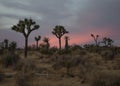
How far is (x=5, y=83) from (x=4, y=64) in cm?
866

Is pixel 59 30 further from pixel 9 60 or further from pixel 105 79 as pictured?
pixel 105 79

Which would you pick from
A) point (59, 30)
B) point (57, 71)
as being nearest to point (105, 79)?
point (57, 71)

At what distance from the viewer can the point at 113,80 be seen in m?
13.2

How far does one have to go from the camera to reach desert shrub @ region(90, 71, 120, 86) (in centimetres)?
1305

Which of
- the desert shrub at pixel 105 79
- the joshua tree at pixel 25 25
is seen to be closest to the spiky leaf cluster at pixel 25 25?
the joshua tree at pixel 25 25

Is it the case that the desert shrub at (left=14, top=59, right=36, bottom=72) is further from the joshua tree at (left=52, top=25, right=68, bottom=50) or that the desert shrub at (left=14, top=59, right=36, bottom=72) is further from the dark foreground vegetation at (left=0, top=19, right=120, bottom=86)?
the joshua tree at (left=52, top=25, right=68, bottom=50)

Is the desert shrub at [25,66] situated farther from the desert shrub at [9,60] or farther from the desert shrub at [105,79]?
the desert shrub at [105,79]

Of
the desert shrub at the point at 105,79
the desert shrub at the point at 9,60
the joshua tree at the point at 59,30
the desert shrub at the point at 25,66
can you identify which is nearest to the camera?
the desert shrub at the point at 105,79

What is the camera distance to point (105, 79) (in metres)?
13.2

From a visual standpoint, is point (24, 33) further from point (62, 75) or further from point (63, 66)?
point (62, 75)

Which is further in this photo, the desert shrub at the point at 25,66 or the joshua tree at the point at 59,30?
the joshua tree at the point at 59,30

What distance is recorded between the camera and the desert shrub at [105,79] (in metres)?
13.1

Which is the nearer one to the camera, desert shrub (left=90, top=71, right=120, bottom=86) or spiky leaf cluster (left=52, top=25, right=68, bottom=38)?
desert shrub (left=90, top=71, right=120, bottom=86)

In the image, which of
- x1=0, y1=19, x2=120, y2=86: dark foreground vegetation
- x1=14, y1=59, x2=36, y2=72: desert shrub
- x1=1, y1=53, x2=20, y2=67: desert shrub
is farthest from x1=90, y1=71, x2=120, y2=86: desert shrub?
x1=1, y1=53, x2=20, y2=67: desert shrub
